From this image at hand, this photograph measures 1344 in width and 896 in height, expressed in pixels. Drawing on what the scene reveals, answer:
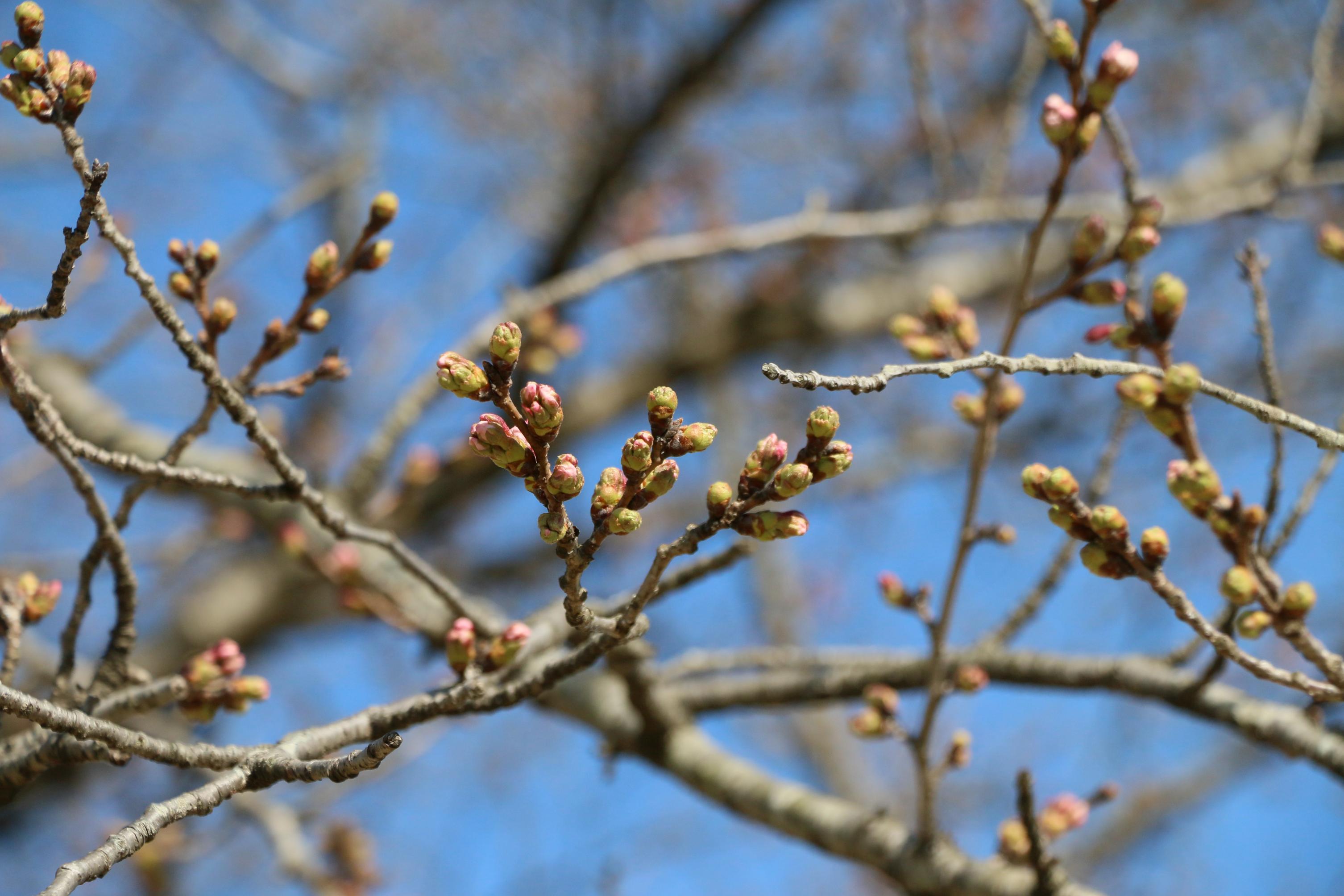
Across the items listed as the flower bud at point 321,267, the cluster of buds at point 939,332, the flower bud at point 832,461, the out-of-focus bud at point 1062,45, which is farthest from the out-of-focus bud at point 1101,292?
the flower bud at point 321,267

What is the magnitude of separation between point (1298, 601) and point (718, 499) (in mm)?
868

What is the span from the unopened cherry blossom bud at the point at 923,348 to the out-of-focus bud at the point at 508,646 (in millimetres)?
867

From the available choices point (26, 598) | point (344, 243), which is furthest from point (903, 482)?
point (26, 598)

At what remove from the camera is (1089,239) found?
1666 mm

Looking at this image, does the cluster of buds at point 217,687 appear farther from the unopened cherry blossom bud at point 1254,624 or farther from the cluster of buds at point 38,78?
the unopened cherry blossom bud at point 1254,624

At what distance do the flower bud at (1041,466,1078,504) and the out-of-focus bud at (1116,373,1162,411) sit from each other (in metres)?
0.14

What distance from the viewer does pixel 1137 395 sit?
1.37m

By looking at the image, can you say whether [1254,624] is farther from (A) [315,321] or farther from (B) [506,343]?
(A) [315,321]

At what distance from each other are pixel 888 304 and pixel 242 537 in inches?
146

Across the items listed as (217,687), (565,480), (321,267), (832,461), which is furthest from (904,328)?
(217,687)

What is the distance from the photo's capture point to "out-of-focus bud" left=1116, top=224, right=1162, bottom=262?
160cm

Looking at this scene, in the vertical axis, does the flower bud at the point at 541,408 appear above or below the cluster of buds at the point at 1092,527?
above

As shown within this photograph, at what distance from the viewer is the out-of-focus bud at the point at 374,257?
183cm

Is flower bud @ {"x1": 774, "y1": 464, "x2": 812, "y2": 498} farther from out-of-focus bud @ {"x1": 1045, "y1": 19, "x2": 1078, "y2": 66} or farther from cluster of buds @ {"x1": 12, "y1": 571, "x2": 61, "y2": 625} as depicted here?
cluster of buds @ {"x1": 12, "y1": 571, "x2": 61, "y2": 625}
